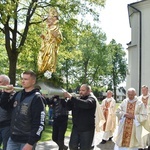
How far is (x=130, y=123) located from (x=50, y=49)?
154 inches

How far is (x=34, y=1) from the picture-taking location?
1750 cm

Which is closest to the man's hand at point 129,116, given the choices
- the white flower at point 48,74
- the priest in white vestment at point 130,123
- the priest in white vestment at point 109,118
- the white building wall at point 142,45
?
the priest in white vestment at point 130,123

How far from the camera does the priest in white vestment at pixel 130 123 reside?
30.7 feet

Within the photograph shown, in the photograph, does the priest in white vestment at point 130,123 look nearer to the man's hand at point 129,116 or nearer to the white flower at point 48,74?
the man's hand at point 129,116

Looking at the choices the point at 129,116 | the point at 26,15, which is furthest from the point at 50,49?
the point at 26,15

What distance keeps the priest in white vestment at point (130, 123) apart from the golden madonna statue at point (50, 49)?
3.08 metres

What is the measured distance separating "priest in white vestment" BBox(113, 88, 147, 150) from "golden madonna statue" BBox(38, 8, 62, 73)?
3085 millimetres

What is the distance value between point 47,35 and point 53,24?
274mm

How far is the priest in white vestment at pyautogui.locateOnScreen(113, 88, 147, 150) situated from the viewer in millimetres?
9352

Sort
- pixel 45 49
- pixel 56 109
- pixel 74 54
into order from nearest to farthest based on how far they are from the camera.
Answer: pixel 45 49, pixel 56 109, pixel 74 54

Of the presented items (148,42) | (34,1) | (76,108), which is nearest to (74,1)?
(34,1)

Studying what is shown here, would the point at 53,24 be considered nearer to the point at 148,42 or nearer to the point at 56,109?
the point at 56,109

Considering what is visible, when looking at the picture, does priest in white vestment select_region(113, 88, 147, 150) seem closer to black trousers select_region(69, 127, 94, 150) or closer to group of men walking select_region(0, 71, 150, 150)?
group of men walking select_region(0, 71, 150, 150)

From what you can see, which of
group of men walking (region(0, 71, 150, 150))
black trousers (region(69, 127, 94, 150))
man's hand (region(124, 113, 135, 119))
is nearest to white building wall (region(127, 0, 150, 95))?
group of men walking (region(0, 71, 150, 150))
